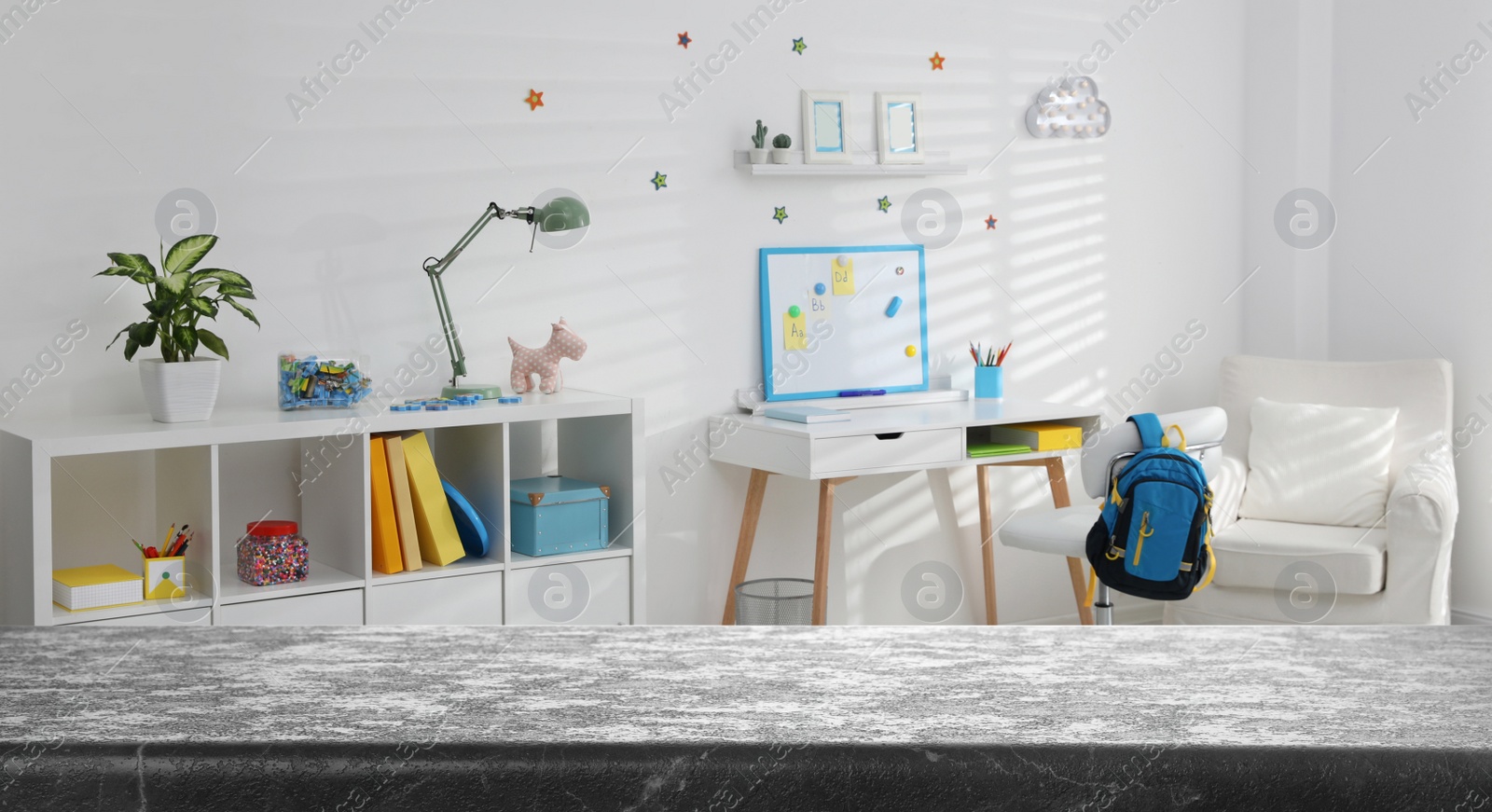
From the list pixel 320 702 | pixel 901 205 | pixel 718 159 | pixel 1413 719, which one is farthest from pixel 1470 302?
pixel 320 702

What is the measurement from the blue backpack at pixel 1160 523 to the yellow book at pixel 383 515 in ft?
5.09

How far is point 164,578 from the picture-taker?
2.42 metres

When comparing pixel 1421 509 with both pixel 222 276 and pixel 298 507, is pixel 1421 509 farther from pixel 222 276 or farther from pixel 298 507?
pixel 222 276

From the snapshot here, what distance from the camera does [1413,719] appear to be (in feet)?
2.18

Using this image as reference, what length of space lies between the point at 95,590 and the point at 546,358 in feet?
3.55

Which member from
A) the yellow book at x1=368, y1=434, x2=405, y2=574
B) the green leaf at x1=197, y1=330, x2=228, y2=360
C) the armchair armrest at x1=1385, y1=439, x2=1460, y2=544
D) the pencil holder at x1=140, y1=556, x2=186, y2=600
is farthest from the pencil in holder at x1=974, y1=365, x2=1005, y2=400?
the pencil holder at x1=140, y1=556, x2=186, y2=600

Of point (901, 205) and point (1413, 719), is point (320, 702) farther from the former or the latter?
point (901, 205)

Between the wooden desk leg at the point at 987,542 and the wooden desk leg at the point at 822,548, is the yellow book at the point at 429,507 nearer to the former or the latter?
the wooden desk leg at the point at 822,548

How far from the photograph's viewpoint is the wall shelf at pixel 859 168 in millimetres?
3416

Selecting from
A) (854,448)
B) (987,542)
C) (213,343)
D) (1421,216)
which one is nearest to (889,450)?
(854,448)

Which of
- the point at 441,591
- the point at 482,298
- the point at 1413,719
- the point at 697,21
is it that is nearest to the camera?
the point at 1413,719

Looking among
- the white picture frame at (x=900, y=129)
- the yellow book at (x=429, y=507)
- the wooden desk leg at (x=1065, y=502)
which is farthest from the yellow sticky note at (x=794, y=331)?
the yellow book at (x=429, y=507)

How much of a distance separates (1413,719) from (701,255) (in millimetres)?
2840

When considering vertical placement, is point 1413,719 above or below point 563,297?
below
